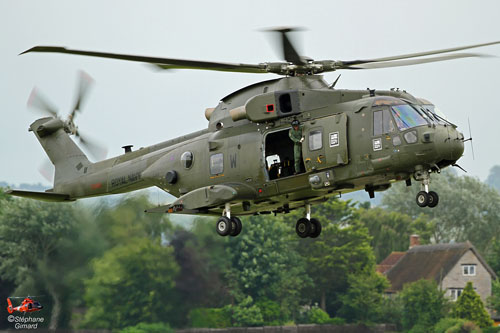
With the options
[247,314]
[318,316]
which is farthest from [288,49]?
[318,316]

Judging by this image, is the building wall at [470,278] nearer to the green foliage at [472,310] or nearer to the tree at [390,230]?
the green foliage at [472,310]

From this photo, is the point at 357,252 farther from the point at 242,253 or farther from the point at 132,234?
the point at 132,234

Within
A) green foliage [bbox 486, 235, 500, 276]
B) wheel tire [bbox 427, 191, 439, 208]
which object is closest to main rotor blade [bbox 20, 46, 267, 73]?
wheel tire [bbox 427, 191, 439, 208]

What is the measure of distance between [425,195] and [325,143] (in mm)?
2741

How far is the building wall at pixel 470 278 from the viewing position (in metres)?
66.9

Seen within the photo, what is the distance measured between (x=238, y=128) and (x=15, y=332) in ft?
54.5

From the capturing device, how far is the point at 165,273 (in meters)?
37.5

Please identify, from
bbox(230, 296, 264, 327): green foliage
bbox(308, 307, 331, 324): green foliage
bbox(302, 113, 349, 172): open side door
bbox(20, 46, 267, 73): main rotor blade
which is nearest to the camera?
bbox(20, 46, 267, 73): main rotor blade

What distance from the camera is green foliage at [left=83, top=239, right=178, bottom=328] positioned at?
34344mm

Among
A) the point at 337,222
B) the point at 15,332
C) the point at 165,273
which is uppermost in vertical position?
the point at 337,222

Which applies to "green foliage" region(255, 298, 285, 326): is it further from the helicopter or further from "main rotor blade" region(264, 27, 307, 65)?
"main rotor blade" region(264, 27, 307, 65)

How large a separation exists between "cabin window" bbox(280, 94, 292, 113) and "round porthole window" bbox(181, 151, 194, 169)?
3.14 metres

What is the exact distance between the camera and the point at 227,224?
71.6ft

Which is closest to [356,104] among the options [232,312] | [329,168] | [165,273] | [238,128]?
[329,168]
